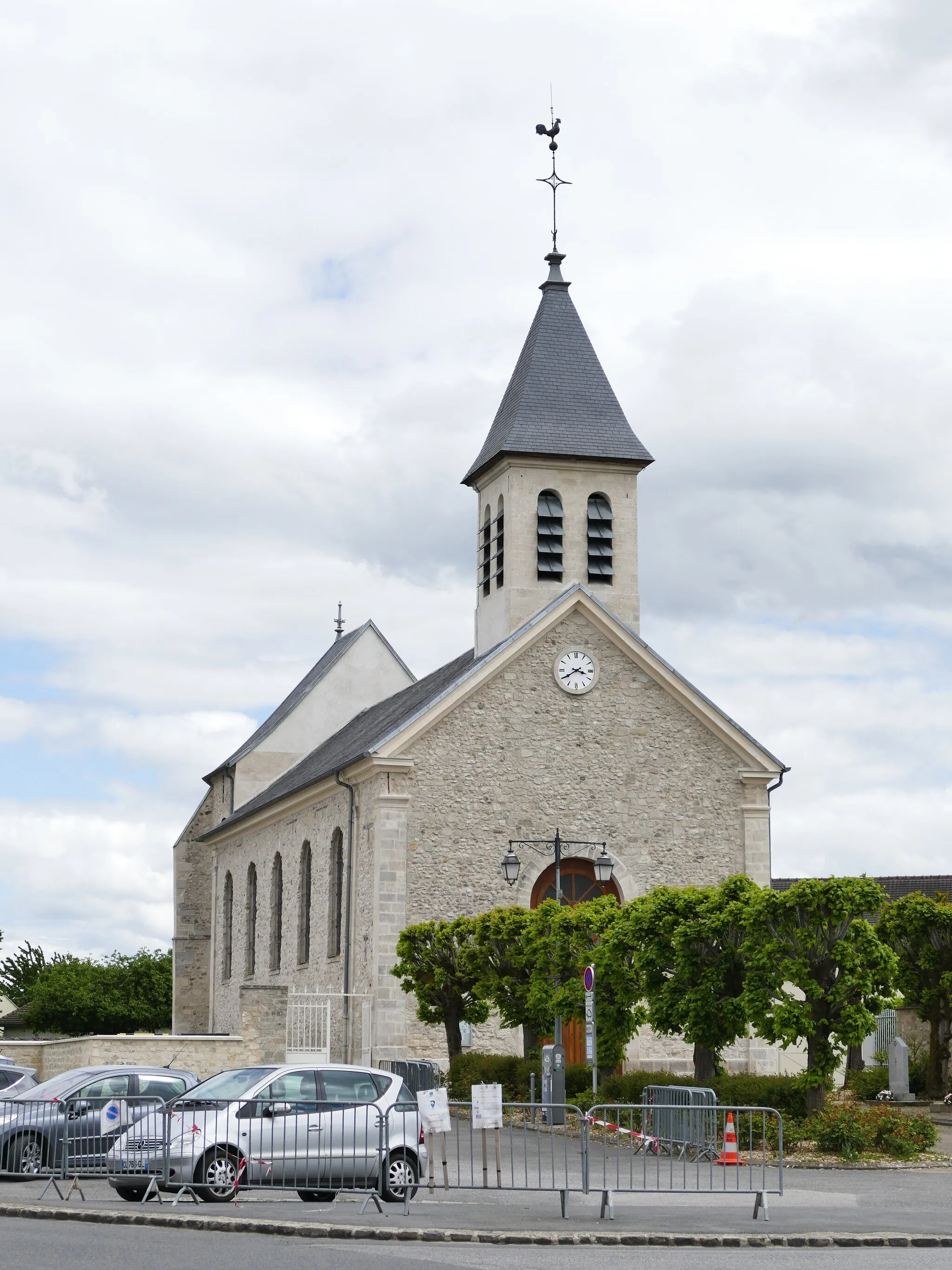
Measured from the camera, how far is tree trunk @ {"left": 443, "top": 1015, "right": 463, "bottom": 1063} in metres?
30.0

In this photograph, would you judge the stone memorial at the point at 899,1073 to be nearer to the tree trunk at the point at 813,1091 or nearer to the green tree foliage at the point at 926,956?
the green tree foliage at the point at 926,956

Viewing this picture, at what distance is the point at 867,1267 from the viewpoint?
12.4 metres

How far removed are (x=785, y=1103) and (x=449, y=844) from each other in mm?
10831

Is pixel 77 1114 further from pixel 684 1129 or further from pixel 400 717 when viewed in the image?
pixel 400 717

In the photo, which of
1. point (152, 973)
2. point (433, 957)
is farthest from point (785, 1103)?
point (152, 973)

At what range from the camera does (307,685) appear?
4906cm

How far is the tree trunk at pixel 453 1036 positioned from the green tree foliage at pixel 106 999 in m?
36.2

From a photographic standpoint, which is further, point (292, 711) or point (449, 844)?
point (292, 711)

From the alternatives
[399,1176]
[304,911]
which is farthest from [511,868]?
[399,1176]

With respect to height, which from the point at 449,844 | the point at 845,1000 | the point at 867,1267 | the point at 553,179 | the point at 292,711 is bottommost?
the point at 867,1267

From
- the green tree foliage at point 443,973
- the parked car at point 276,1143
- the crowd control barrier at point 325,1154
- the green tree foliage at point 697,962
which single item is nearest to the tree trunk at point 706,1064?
the green tree foliage at point 697,962

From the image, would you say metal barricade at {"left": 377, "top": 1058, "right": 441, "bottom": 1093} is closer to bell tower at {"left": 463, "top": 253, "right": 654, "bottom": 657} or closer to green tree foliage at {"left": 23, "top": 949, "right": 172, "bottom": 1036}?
bell tower at {"left": 463, "top": 253, "right": 654, "bottom": 657}

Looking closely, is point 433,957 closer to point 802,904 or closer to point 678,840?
point 678,840

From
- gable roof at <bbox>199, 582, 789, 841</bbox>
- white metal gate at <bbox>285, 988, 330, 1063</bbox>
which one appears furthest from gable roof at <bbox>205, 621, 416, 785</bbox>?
white metal gate at <bbox>285, 988, 330, 1063</bbox>
